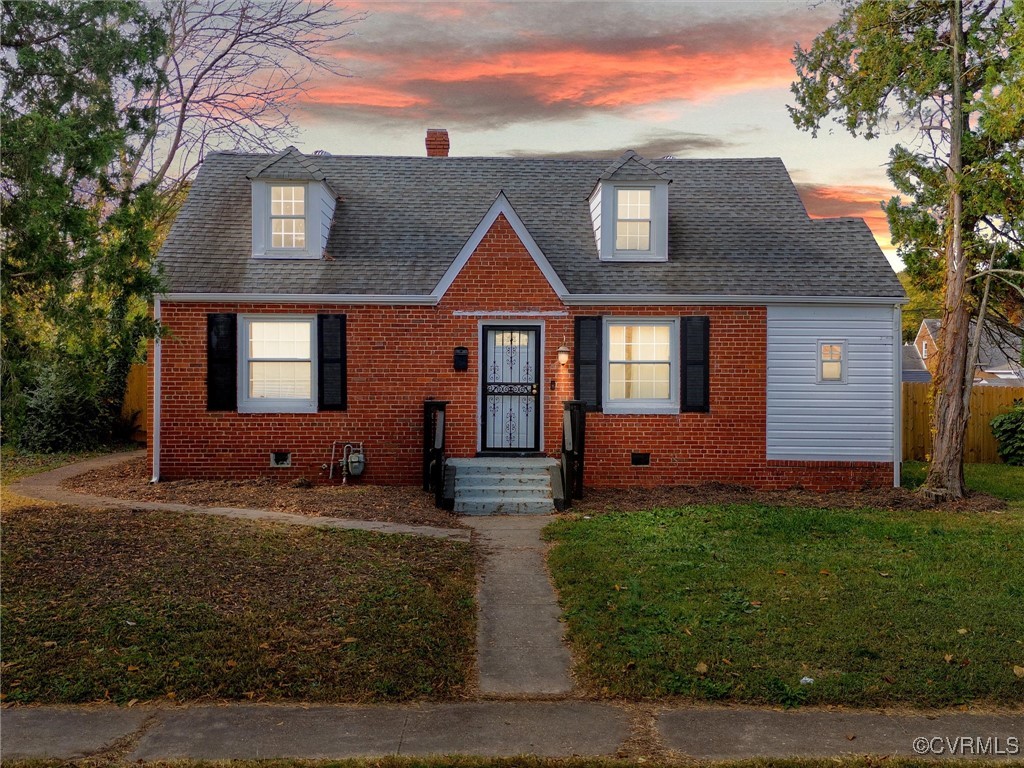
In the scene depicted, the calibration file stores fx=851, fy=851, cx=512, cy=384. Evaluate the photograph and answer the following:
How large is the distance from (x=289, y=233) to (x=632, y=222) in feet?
19.8

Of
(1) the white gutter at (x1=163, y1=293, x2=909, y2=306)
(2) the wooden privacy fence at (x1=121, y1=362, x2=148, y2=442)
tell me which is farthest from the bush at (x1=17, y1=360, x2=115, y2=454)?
(1) the white gutter at (x1=163, y1=293, x2=909, y2=306)

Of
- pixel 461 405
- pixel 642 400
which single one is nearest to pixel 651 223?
pixel 642 400

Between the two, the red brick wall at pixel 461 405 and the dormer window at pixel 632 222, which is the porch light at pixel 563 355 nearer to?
the red brick wall at pixel 461 405

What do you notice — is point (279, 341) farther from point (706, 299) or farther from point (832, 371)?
point (832, 371)

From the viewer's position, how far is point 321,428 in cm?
1412

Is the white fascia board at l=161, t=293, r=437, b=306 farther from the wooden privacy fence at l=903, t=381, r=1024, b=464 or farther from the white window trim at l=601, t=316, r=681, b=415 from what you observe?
the wooden privacy fence at l=903, t=381, r=1024, b=464

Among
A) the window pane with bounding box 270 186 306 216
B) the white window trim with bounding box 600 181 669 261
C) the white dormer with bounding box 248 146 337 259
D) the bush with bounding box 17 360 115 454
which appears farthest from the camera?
the bush with bounding box 17 360 115 454

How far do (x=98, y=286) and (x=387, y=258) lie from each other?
20.9ft

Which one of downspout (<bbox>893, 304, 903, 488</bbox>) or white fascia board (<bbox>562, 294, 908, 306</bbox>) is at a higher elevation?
white fascia board (<bbox>562, 294, 908, 306</bbox>)

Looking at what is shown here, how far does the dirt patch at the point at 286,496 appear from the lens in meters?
11.5

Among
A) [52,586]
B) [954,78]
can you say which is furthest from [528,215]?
[52,586]

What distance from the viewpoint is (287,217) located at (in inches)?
580

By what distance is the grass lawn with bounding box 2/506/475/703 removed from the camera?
18.6ft

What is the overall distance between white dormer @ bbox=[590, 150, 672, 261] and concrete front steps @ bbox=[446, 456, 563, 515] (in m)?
4.08
